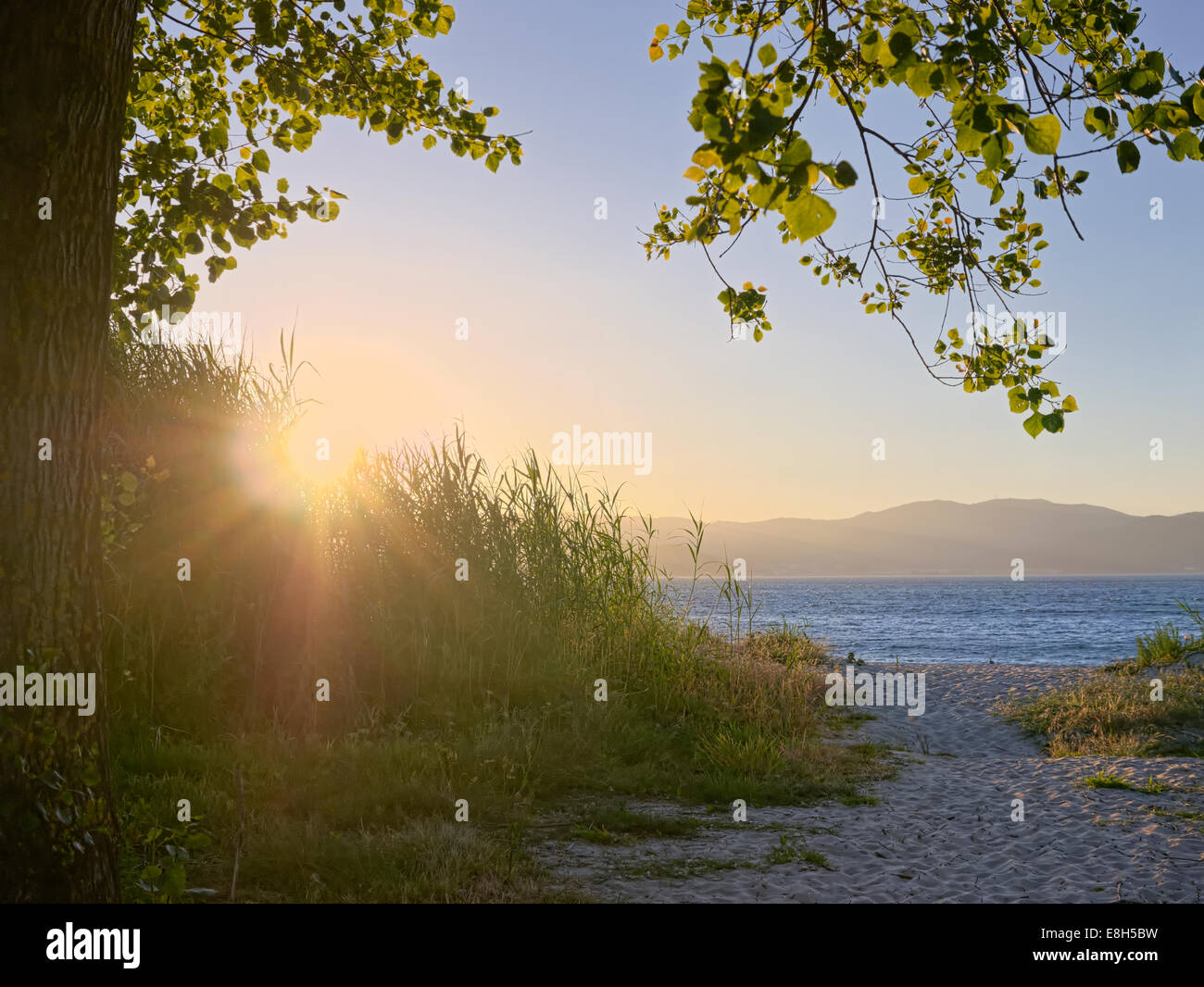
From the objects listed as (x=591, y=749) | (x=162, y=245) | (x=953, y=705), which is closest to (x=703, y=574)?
(x=591, y=749)

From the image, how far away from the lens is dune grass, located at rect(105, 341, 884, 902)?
5352 millimetres

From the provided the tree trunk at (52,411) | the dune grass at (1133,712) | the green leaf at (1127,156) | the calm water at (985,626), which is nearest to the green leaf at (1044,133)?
the green leaf at (1127,156)

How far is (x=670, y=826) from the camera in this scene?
635 centimetres

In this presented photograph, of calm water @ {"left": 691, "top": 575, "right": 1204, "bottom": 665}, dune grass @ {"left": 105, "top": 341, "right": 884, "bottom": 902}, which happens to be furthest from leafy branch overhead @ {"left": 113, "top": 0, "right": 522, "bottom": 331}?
calm water @ {"left": 691, "top": 575, "right": 1204, "bottom": 665}

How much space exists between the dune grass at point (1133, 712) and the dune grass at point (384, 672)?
3.26m

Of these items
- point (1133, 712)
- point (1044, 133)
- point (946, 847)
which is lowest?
point (1133, 712)

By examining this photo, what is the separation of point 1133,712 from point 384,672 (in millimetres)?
10146

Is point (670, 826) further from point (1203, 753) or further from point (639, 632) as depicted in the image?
point (1203, 753)

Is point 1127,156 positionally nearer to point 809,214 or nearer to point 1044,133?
point 1044,133

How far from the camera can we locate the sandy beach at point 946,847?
511 cm

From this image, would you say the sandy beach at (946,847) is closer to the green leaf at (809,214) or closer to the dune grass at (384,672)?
the dune grass at (384,672)

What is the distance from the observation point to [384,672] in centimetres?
899

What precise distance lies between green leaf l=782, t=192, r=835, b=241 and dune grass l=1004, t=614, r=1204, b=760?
8.09 m

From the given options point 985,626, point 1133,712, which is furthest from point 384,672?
point 985,626
